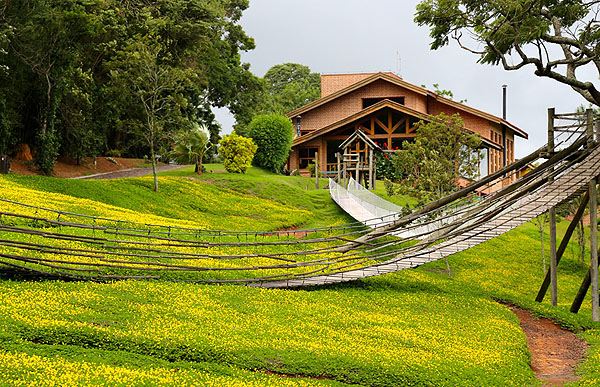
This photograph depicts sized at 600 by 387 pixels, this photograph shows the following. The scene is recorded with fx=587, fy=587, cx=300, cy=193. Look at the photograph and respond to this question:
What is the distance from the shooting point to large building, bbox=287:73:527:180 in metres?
42.4

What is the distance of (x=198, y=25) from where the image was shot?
44.2 metres

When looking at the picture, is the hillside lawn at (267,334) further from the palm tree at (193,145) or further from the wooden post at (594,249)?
the palm tree at (193,145)

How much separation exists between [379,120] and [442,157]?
2076 cm

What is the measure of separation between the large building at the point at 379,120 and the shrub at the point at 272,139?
1679mm

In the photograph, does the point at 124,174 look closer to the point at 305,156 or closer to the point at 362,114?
the point at 305,156

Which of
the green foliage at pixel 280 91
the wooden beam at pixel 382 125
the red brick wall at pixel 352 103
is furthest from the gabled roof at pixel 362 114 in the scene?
the green foliage at pixel 280 91

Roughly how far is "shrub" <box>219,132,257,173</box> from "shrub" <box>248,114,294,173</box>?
14.1ft

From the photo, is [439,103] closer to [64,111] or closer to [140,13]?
[140,13]

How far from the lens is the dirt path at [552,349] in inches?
474

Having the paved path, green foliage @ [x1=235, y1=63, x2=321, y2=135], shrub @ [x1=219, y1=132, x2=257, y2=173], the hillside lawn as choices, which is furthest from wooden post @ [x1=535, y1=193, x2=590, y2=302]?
green foliage @ [x1=235, y1=63, x2=321, y2=135]

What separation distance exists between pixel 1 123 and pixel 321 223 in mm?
17968

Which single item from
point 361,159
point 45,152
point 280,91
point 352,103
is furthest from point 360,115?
point 280,91

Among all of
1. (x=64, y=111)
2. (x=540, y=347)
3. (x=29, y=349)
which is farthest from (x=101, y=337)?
(x=64, y=111)

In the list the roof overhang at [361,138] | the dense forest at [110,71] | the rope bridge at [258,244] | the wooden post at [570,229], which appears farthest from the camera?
the roof overhang at [361,138]
